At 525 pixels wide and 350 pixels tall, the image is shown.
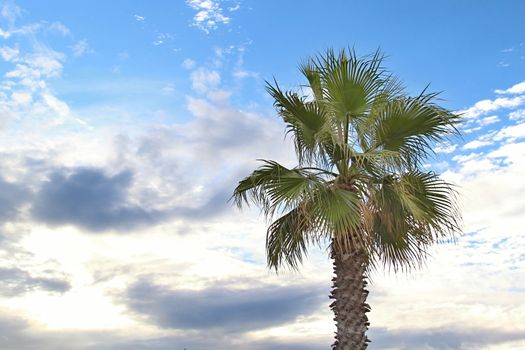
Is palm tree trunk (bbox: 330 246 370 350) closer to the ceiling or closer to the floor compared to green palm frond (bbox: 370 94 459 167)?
closer to the floor

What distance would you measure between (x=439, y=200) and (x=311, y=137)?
327 centimetres

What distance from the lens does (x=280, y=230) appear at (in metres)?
16.9

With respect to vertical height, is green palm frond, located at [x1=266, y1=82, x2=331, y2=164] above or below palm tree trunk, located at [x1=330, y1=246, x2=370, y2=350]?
above

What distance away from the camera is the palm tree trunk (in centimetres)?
1487

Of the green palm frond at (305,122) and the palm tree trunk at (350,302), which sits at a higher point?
the green palm frond at (305,122)

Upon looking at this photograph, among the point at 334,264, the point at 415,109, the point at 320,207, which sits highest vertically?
the point at 415,109

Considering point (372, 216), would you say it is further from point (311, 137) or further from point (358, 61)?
point (358, 61)

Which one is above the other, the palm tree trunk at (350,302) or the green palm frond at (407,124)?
the green palm frond at (407,124)

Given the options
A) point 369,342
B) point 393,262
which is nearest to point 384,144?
point 393,262

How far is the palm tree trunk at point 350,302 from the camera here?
1487 centimetres

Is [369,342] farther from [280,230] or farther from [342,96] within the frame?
[342,96]

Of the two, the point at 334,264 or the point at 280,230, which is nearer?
the point at 334,264

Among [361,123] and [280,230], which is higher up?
[361,123]

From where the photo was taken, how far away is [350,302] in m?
15.0
